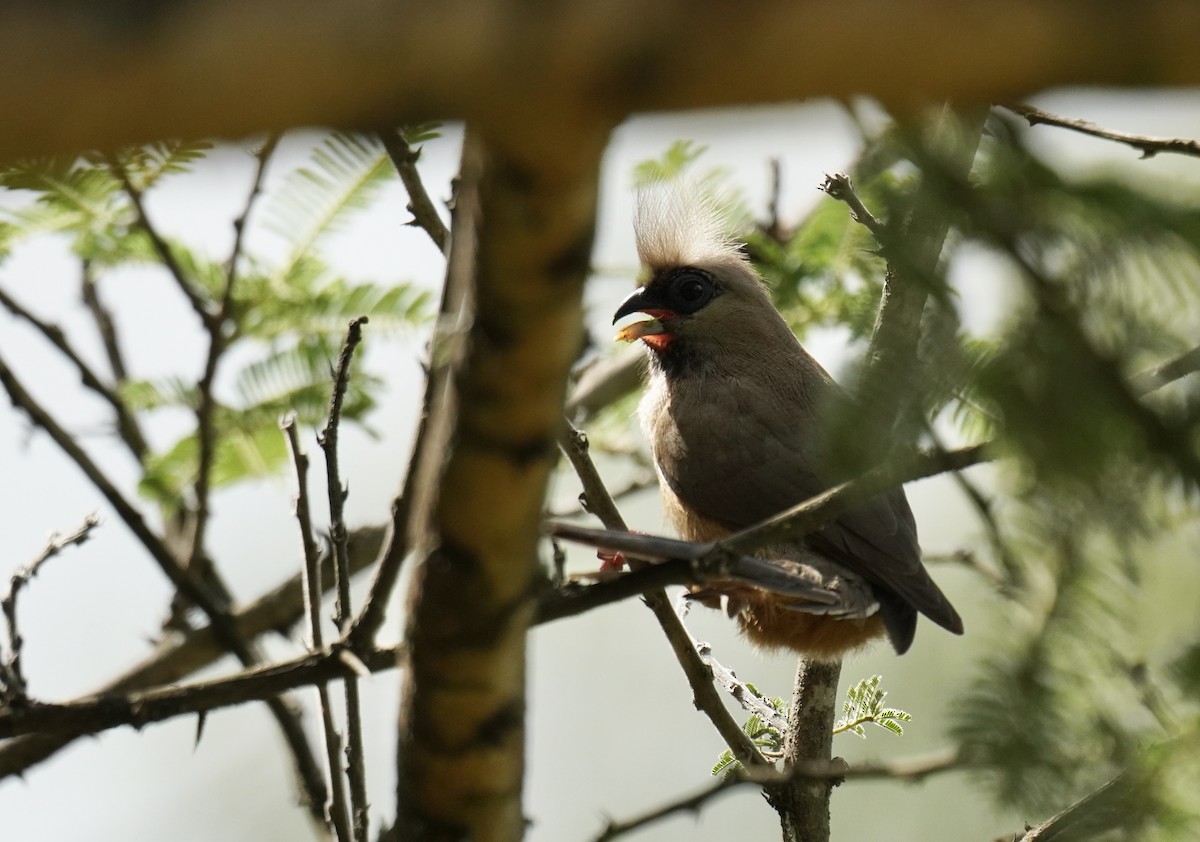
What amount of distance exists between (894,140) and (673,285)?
3.80 metres

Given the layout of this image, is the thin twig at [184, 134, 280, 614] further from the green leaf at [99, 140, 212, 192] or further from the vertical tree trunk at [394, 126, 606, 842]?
the vertical tree trunk at [394, 126, 606, 842]

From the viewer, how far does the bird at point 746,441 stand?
3961 mm

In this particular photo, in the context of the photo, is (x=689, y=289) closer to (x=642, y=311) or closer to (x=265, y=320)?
(x=642, y=311)

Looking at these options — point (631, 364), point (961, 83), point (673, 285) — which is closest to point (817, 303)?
point (673, 285)

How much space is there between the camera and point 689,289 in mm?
5195

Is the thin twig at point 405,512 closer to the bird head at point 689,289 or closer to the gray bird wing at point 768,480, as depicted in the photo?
the gray bird wing at point 768,480

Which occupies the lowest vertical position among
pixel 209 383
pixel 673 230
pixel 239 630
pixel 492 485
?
pixel 492 485

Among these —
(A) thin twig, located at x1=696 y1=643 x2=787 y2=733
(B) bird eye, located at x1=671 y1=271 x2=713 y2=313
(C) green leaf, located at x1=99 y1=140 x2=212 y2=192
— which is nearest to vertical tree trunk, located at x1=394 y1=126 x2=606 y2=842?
(C) green leaf, located at x1=99 y1=140 x2=212 y2=192

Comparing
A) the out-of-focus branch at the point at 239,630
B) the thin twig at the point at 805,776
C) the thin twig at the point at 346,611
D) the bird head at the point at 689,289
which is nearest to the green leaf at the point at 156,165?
the thin twig at the point at 346,611

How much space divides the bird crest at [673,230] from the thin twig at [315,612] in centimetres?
247

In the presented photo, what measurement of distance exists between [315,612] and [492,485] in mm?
1591

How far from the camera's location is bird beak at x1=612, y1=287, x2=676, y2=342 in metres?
5.05

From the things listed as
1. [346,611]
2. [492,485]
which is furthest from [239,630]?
[492,485]

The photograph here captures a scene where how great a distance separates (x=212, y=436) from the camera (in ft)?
13.6
